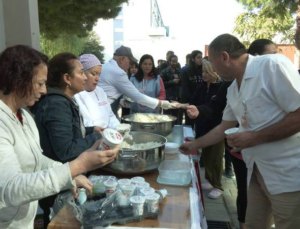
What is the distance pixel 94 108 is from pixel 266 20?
1249cm

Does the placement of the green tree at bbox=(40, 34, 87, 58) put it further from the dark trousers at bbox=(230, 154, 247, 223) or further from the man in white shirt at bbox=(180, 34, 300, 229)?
the man in white shirt at bbox=(180, 34, 300, 229)

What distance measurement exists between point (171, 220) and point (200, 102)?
2355mm

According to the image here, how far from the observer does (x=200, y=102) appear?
3.51m

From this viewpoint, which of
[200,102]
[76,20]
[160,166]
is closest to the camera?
[160,166]

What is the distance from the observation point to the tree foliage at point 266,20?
11.9 metres

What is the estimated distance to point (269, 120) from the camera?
5.36 feet

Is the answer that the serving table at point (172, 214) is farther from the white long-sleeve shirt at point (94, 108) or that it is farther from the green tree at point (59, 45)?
the green tree at point (59, 45)

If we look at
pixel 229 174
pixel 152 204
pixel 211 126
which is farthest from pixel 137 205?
pixel 229 174

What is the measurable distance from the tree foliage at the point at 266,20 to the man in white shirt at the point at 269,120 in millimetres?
11531

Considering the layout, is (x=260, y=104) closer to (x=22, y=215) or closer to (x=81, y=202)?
(x=81, y=202)

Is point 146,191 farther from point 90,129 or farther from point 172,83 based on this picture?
point 172,83

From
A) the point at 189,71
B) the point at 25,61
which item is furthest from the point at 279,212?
the point at 189,71

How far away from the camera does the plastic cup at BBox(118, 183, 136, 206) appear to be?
1340 millimetres

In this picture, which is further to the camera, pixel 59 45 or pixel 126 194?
pixel 59 45
